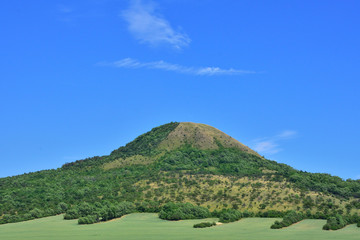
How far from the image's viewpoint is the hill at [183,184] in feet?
338

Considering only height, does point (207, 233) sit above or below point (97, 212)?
below

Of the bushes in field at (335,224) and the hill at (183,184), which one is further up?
the hill at (183,184)

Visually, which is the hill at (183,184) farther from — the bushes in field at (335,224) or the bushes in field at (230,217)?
the bushes in field at (335,224)

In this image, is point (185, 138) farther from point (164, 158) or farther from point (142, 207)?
point (142, 207)

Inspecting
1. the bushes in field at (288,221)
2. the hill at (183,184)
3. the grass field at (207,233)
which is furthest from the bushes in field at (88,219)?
the bushes in field at (288,221)

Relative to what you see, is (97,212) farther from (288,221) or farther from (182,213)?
(288,221)

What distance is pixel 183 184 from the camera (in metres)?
125

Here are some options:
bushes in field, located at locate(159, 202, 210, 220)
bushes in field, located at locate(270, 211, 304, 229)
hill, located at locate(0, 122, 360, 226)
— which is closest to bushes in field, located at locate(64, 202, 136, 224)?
hill, located at locate(0, 122, 360, 226)

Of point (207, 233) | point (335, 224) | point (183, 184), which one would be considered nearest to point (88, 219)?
point (207, 233)

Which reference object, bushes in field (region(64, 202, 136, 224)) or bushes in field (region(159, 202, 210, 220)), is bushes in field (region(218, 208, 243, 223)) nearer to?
bushes in field (region(159, 202, 210, 220))

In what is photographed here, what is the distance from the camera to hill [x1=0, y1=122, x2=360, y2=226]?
10312 centimetres

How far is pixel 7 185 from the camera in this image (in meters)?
159

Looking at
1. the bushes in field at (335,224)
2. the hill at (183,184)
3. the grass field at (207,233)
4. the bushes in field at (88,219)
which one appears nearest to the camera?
the grass field at (207,233)

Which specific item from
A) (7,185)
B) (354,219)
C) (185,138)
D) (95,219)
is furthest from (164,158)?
(354,219)
